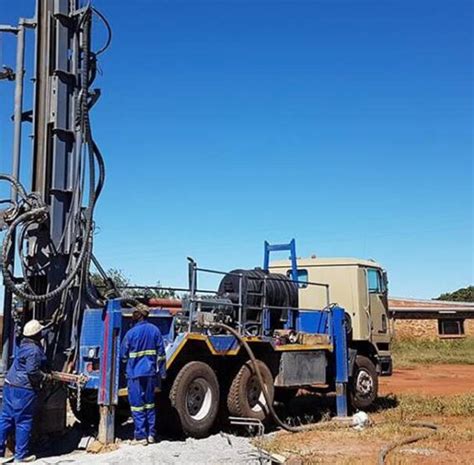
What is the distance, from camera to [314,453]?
920 centimetres

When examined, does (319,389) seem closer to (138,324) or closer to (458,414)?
(458,414)

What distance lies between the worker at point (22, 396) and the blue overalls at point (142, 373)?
1.15 meters

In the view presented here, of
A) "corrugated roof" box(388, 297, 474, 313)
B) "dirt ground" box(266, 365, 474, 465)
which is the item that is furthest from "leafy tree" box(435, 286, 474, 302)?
"dirt ground" box(266, 365, 474, 465)

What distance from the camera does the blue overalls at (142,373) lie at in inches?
350

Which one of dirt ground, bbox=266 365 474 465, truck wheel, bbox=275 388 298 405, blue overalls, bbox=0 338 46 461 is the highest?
blue overalls, bbox=0 338 46 461

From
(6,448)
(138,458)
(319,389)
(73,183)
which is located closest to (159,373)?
(138,458)

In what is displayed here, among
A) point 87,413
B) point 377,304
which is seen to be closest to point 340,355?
point 377,304

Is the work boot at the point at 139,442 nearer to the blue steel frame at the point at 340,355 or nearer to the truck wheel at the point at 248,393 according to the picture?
the truck wheel at the point at 248,393

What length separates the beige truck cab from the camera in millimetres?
13773

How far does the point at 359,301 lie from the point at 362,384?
169 centimetres

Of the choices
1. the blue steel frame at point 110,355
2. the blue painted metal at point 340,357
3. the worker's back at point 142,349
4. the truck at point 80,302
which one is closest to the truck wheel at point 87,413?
the truck at point 80,302

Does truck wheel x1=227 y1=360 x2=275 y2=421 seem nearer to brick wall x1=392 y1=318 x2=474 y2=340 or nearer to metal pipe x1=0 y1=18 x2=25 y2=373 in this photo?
metal pipe x1=0 y1=18 x2=25 y2=373

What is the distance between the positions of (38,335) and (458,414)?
28.2 ft

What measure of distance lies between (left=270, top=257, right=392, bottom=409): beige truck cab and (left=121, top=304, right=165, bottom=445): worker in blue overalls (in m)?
5.26
